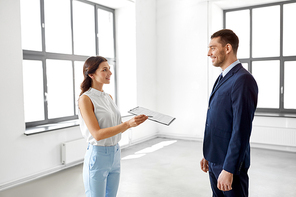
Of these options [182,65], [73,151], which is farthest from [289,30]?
[73,151]

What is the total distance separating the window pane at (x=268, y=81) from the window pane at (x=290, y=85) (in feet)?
0.53

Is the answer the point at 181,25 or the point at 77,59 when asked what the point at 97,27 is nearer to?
the point at 77,59

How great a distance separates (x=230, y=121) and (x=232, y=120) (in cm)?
1

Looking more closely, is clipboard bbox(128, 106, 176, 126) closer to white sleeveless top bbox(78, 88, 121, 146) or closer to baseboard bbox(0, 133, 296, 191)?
white sleeveless top bbox(78, 88, 121, 146)

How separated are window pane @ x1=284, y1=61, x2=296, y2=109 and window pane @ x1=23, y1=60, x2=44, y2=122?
16.6 feet

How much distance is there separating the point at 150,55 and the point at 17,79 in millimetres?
3455

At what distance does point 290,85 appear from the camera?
18.7 ft

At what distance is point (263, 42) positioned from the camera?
Answer: 5.93 meters

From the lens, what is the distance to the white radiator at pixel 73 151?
4.09m

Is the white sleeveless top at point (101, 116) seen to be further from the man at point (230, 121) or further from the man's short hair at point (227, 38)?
the man's short hair at point (227, 38)

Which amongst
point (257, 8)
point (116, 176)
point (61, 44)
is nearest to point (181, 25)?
point (257, 8)

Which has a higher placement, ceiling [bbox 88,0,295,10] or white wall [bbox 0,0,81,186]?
ceiling [bbox 88,0,295,10]

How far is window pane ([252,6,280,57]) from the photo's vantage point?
5.78m

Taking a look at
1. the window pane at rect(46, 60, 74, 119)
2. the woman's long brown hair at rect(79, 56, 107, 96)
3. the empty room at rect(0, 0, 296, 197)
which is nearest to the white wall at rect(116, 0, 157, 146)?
the empty room at rect(0, 0, 296, 197)
